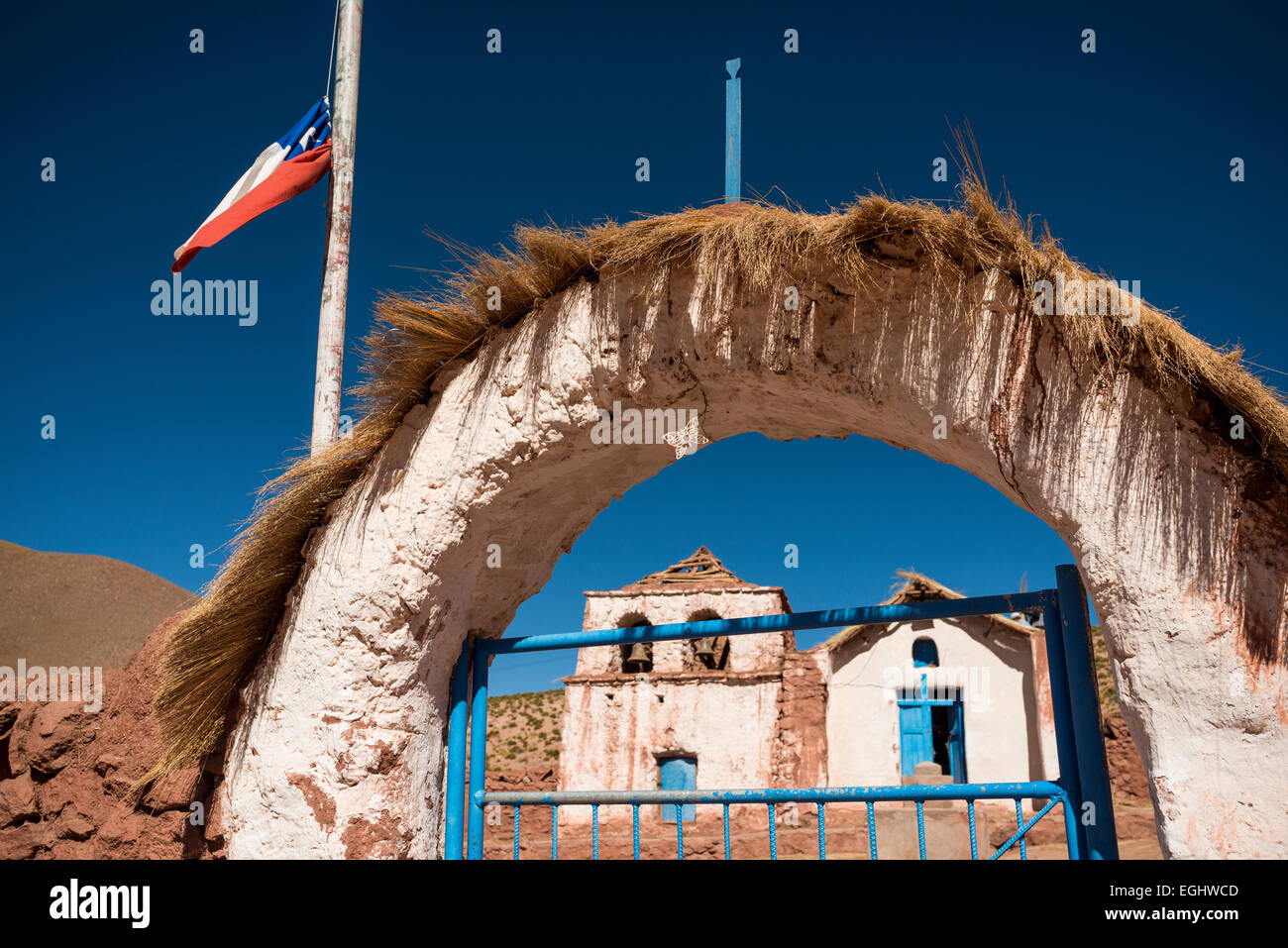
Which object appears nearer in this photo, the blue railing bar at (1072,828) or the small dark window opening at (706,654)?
the blue railing bar at (1072,828)

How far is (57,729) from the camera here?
377cm

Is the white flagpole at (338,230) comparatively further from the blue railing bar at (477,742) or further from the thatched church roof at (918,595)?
the thatched church roof at (918,595)

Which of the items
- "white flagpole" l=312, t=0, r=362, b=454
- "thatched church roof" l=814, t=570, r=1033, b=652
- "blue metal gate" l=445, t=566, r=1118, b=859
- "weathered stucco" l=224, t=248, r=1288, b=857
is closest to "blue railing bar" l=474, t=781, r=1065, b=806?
"blue metal gate" l=445, t=566, r=1118, b=859

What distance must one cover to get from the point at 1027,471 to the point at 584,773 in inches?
583

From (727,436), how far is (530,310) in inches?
31.0

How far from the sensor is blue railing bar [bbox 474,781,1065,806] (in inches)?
89.3

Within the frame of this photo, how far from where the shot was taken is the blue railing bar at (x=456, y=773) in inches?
122

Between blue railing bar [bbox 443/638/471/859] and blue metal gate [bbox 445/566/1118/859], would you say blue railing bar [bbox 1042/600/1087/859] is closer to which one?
blue metal gate [bbox 445/566/1118/859]

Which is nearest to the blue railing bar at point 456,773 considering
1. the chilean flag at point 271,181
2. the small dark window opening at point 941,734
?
the chilean flag at point 271,181

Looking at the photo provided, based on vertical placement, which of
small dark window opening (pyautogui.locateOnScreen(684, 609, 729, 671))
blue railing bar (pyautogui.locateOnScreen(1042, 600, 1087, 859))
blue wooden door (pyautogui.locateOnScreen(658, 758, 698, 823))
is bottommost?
blue wooden door (pyautogui.locateOnScreen(658, 758, 698, 823))

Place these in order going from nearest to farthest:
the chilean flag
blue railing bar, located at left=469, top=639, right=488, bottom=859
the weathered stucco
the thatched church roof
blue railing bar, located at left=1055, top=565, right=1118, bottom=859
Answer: the weathered stucco < blue railing bar, located at left=1055, top=565, right=1118, bottom=859 < blue railing bar, located at left=469, top=639, right=488, bottom=859 < the chilean flag < the thatched church roof

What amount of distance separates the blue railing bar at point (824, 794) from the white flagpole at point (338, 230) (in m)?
2.95

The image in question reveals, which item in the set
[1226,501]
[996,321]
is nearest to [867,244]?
[996,321]
